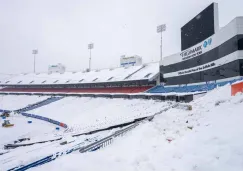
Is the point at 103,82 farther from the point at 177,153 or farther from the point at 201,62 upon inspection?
the point at 177,153

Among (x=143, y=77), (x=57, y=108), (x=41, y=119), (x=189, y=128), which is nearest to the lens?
(x=189, y=128)

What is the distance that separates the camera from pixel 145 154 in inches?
258

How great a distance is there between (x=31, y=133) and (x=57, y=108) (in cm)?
1401

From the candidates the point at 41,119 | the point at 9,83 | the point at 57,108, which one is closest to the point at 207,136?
the point at 41,119

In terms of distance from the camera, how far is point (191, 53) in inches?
1048

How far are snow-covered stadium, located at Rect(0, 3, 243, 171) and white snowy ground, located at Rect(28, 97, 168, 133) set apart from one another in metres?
0.19

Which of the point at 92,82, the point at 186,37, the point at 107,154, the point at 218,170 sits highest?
the point at 186,37

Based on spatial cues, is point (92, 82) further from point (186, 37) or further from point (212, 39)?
point (212, 39)

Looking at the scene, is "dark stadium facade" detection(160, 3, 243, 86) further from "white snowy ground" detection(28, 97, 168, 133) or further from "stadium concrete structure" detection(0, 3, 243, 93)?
"white snowy ground" detection(28, 97, 168, 133)

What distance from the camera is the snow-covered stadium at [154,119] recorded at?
19.7ft

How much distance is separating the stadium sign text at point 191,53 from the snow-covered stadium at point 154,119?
0.49 feet

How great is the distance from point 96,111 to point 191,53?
17.7 metres

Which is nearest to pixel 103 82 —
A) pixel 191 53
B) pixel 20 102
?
pixel 20 102

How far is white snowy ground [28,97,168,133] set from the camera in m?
21.6
